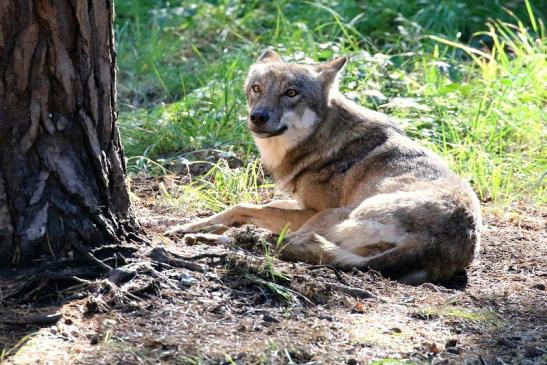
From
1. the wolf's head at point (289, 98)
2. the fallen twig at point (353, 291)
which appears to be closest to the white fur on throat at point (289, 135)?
the wolf's head at point (289, 98)

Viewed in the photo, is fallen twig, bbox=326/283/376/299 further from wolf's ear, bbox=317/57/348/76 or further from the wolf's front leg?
wolf's ear, bbox=317/57/348/76

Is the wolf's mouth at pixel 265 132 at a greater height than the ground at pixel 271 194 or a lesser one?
greater

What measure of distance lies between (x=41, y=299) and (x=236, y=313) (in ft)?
2.77

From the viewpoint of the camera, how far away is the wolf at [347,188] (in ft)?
16.3

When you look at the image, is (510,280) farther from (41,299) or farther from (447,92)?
(447,92)

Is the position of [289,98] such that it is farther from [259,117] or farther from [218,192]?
[218,192]

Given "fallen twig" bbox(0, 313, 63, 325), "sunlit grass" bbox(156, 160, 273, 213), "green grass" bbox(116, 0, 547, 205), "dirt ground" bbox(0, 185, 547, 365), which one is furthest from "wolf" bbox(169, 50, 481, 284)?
"fallen twig" bbox(0, 313, 63, 325)

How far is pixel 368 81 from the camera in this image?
25.4ft

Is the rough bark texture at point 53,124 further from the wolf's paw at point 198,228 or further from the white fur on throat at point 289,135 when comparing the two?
the white fur on throat at point 289,135

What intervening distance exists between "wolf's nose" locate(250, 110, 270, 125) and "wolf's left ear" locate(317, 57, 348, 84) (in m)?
0.56

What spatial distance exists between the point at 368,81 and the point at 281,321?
411cm

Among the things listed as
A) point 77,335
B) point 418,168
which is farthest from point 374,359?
point 418,168

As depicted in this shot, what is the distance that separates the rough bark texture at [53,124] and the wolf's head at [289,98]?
1.80 meters

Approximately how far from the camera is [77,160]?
411 cm
